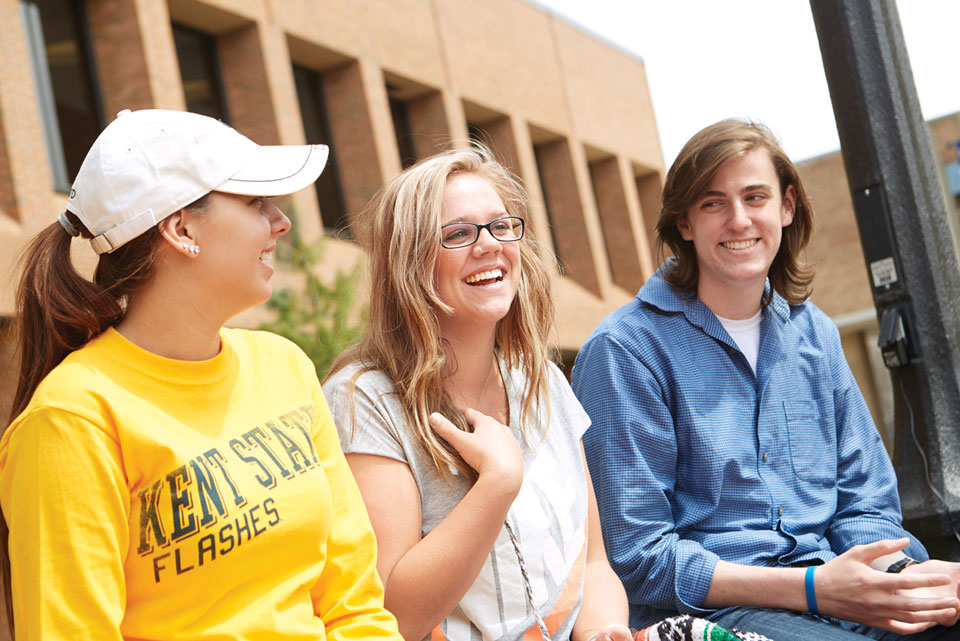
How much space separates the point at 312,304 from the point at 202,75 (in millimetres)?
4886

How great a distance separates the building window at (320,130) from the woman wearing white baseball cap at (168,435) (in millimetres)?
15245

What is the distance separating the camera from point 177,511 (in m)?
2.09

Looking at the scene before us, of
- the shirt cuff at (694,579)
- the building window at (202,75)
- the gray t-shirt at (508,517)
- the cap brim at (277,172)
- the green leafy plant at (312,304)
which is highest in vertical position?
the building window at (202,75)

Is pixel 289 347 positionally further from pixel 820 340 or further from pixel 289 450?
pixel 820 340

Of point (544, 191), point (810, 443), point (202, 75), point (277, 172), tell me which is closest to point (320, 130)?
point (202, 75)

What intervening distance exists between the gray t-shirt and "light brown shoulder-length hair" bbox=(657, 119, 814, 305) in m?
1.04

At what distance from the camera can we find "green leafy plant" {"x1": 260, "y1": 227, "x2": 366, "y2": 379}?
13.5 metres

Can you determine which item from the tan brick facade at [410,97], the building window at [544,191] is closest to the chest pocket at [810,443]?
the tan brick facade at [410,97]

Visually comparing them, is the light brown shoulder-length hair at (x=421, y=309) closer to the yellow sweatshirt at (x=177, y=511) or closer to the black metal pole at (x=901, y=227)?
the yellow sweatshirt at (x=177, y=511)

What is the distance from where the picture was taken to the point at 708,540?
126 inches

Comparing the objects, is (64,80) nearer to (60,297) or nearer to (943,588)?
(60,297)

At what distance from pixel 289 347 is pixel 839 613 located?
172cm

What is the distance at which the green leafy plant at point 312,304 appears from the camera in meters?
13.5

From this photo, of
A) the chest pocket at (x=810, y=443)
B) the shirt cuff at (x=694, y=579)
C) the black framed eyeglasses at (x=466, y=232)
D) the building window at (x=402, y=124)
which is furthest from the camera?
the building window at (x=402, y=124)
